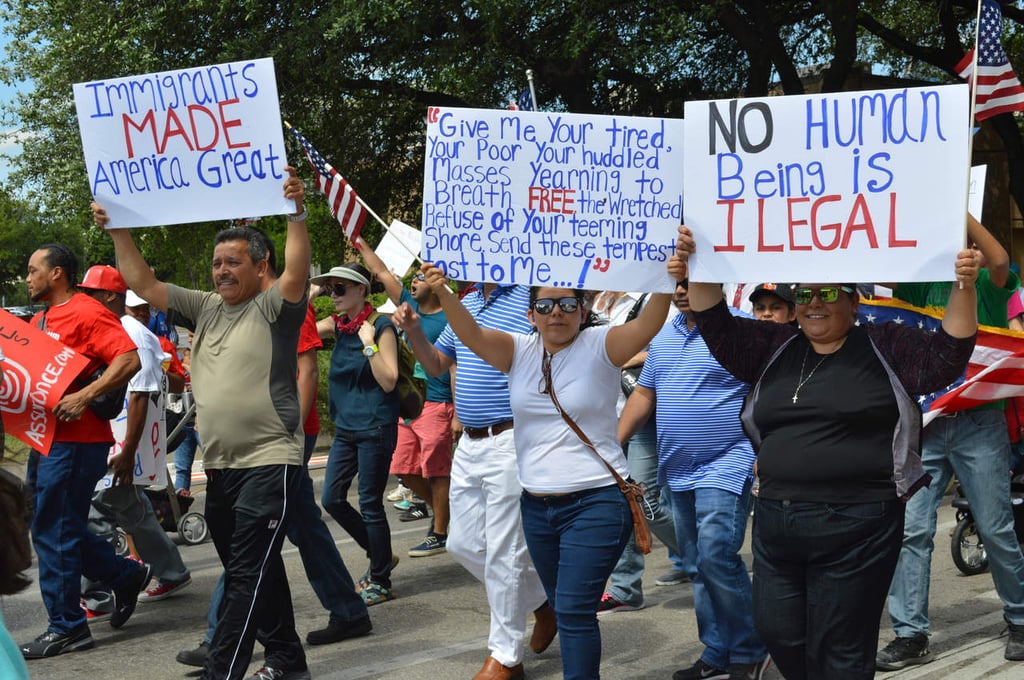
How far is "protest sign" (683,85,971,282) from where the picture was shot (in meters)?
4.11

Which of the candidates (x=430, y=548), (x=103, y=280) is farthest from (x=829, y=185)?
(x=430, y=548)

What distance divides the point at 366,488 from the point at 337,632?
1.20 meters

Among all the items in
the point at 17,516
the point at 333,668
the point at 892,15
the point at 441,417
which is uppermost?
the point at 892,15

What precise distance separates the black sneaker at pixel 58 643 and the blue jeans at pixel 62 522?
32 mm

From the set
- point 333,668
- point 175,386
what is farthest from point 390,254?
point 333,668

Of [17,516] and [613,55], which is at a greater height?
[613,55]

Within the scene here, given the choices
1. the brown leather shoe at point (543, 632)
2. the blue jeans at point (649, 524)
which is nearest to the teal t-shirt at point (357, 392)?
the blue jeans at point (649, 524)

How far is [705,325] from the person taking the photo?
4.39m

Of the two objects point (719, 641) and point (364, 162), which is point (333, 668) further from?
point (364, 162)

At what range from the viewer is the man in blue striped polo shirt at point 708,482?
5.46m

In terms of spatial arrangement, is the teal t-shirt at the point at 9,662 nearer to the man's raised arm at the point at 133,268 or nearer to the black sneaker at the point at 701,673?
the man's raised arm at the point at 133,268

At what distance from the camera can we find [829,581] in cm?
408

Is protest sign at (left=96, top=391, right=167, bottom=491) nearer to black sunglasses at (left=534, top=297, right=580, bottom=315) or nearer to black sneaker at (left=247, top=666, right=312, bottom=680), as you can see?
black sneaker at (left=247, top=666, right=312, bottom=680)

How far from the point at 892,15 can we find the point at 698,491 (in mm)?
17763
